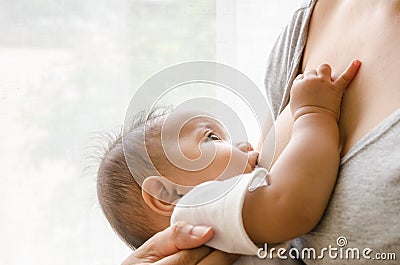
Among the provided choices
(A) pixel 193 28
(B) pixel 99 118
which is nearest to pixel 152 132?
(B) pixel 99 118

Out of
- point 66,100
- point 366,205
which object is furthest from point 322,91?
point 66,100

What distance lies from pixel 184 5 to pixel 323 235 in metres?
1.22

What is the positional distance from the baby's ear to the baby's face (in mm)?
13

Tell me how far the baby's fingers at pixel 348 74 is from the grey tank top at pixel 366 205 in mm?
109

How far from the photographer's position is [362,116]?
692 mm

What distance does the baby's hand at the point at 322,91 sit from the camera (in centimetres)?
73

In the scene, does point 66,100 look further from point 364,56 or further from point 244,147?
point 364,56

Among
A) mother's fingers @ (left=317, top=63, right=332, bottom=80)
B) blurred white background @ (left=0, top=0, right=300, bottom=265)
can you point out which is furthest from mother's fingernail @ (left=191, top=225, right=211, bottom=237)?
blurred white background @ (left=0, top=0, right=300, bottom=265)

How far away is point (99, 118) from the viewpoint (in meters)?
1.67

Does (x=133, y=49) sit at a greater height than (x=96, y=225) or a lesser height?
greater

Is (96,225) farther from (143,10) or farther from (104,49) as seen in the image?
(143,10)

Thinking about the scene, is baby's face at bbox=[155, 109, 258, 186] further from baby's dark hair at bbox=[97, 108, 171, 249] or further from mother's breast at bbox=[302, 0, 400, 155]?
mother's breast at bbox=[302, 0, 400, 155]

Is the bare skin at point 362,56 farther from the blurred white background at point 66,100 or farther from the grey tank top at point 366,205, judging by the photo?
the blurred white background at point 66,100

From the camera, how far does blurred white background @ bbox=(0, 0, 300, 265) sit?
1.59 metres
